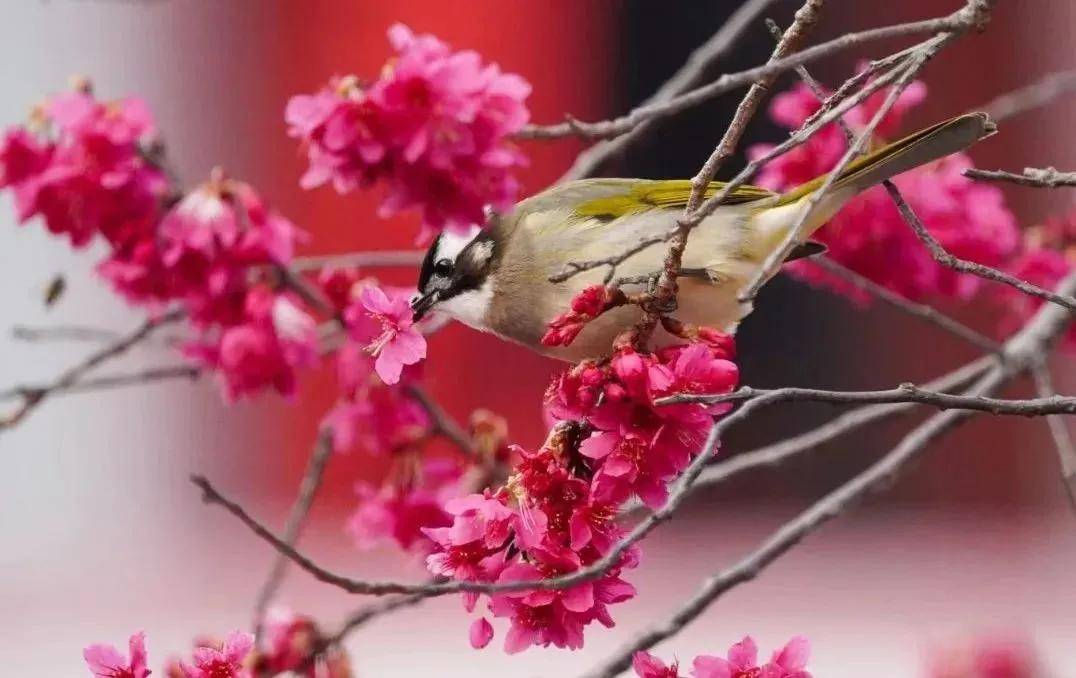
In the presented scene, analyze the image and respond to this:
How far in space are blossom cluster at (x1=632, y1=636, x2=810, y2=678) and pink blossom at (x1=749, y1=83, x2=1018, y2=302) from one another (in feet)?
2.90

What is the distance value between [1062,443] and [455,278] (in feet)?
2.13

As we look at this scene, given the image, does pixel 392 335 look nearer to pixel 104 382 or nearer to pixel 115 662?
pixel 115 662

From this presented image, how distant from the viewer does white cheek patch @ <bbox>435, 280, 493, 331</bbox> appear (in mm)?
1470

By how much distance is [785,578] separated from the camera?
16.7ft

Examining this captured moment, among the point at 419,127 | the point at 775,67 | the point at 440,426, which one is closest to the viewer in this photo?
the point at 775,67

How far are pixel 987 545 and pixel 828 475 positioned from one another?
2.06 ft

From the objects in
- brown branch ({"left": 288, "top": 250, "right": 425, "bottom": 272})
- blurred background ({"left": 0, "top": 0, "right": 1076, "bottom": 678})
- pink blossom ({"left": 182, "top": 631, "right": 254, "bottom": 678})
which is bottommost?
pink blossom ({"left": 182, "top": 631, "right": 254, "bottom": 678})

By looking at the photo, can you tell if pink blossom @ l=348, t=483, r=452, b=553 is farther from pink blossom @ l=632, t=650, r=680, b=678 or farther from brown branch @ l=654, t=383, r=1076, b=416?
brown branch @ l=654, t=383, r=1076, b=416

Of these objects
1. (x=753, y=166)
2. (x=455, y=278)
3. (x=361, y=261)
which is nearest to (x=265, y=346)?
(x=361, y=261)

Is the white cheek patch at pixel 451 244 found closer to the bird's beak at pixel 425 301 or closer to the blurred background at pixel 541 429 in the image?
the bird's beak at pixel 425 301

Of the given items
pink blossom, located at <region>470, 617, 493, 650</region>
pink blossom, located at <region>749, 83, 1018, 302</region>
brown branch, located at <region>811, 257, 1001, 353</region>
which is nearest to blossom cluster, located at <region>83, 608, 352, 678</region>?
pink blossom, located at <region>470, 617, 493, 650</region>

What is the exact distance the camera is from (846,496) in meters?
1.45

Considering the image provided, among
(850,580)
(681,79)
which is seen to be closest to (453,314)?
(681,79)

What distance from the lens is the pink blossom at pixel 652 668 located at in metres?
1.00
